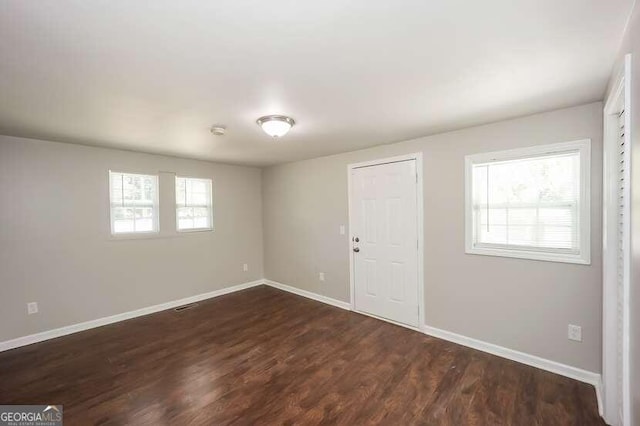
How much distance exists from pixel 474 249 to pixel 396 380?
4.96 feet

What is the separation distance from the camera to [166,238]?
13.8 feet

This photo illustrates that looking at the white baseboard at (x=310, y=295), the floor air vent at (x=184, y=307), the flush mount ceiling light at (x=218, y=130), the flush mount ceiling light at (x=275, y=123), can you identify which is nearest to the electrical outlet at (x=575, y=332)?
the white baseboard at (x=310, y=295)

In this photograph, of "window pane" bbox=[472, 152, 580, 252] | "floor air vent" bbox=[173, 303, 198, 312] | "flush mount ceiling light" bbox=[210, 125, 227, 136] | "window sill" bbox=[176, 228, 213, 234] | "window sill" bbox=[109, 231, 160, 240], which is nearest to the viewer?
"window pane" bbox=[472, 152, 580, 252]

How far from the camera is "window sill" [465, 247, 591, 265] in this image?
2332 mm

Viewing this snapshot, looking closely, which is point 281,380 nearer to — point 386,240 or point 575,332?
point 386,240

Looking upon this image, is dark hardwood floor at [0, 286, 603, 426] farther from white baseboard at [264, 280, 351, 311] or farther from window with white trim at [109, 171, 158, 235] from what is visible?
window with white trim at [109, 171, 158, 235]

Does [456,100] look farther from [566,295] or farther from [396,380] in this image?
[396,380]

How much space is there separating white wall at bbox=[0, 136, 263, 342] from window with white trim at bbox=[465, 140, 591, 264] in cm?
395

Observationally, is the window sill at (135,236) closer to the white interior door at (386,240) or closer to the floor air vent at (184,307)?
the floor air vent at (184,307)

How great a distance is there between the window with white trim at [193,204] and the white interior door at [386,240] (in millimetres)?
2481

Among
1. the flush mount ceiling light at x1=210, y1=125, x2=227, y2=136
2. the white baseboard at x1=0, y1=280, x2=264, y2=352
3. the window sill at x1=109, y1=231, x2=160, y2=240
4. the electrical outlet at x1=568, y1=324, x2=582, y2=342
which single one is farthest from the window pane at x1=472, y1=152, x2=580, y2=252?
the window sill at x1=109, y1=231, x2=160, y2=240

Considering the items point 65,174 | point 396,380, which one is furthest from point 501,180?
point 65,174

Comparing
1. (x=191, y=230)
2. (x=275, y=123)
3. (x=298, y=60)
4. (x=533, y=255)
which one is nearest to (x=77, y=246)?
→ (x=191, y=230)

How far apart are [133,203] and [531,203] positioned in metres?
4.79
